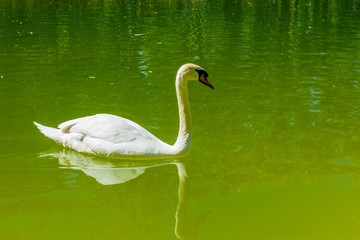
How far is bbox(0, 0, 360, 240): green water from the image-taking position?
5129 mm

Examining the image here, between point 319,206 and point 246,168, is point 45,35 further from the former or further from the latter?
point 319,206

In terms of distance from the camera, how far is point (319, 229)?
496cm

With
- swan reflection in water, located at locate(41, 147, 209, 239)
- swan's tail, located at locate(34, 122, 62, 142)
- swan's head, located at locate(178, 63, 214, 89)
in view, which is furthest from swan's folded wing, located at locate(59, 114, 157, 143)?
swan's head, located at locate(178, 63, 214, 89)

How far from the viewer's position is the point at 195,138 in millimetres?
7430

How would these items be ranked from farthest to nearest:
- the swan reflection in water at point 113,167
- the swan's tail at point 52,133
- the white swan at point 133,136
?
1. the swan's tail at point 52,133
2. the white swan at point 133,136
3. the swan reflection in water at point 113,167

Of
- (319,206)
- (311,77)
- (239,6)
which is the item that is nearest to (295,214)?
(319,206)

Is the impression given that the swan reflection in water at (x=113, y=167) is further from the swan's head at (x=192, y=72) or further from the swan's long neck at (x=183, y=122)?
the swan's head at (x=192, y=72)

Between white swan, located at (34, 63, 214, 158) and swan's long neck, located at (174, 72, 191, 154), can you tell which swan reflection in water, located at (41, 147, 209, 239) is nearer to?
white swan, located at (34, 63, 214, 158)

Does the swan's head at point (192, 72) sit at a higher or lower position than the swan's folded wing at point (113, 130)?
higher

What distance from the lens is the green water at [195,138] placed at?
513cm

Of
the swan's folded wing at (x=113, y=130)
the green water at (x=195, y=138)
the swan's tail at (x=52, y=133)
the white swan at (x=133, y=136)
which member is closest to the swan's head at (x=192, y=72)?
the white swan at (x=133, y=136)

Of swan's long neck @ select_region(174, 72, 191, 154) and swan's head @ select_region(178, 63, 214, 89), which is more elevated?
swan's head @ select_region(178, 63, 214, 89)

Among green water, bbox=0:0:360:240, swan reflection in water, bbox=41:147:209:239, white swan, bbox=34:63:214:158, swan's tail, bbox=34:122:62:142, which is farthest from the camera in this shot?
swan's tail, bbox=34:122:62:142

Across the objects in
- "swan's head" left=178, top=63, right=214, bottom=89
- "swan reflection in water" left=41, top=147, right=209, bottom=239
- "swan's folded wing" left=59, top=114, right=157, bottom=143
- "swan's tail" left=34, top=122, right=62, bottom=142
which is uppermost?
"swan's head" left=178, top=63, right=214, bottom=89
